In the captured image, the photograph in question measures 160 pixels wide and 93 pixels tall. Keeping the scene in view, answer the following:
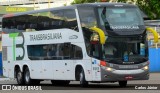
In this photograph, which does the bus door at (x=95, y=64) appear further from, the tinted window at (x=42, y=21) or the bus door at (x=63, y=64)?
the bus door at (x=63, y=64)

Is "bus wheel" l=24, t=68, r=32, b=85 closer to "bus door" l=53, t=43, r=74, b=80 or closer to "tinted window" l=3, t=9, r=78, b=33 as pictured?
"tinted window" l=3, t=9, r=78, b=33

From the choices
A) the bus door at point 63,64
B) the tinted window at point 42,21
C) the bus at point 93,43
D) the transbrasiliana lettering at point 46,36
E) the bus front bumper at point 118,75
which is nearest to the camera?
the bus front bumper at point 118,75

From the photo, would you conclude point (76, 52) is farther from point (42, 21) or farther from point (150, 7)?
point (150, 7)

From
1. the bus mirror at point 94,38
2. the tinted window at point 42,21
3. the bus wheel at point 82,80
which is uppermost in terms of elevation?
the tinted window at point 42,21

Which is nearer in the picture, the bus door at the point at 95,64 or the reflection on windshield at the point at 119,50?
the reflection on windshield at the point at 119,50

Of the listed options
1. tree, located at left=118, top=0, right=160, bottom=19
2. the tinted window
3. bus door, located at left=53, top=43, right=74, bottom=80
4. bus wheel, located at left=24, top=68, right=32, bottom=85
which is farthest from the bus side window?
tree, located at left=118, top=0, right=160, bottom=19

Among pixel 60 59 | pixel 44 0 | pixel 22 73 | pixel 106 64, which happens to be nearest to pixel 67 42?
pixel 60 59

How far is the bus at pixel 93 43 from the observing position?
80.7ft

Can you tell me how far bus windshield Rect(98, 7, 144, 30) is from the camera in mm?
24819

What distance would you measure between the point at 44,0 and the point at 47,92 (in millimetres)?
108733

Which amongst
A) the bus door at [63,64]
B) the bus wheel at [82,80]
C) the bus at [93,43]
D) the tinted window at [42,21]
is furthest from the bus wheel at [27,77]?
the bus wheel at [82,80]

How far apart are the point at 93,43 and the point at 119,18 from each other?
154 cm

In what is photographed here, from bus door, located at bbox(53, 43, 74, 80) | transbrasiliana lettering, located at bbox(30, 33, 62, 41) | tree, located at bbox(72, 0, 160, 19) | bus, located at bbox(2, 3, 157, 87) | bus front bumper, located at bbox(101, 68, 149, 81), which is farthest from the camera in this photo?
tree, located at bbox(72, 0, 160, 19)

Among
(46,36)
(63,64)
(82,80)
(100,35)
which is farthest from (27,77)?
(100,35)
